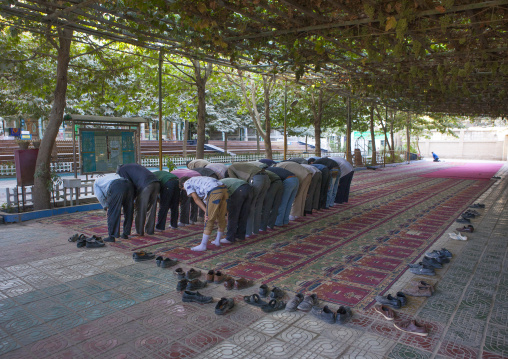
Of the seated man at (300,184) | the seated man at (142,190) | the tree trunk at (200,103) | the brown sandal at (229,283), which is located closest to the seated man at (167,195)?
the seated man at (142,190)

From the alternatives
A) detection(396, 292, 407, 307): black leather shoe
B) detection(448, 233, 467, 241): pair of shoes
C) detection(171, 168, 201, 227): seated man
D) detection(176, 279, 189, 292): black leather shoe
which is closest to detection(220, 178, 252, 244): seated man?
detection(171, 168, 201, 227): seated man

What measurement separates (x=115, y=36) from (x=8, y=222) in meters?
4.43

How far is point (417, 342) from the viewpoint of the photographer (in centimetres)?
322

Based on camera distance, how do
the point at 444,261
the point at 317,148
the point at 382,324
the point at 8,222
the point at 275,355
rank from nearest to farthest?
the point at 275,355, the point at 382,324, the point at 444,261, the point at 8,222, the point at 317,148

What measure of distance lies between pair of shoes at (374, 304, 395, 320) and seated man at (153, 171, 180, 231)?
166 inches

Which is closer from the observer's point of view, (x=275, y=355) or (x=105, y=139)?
(x=275, y=355)

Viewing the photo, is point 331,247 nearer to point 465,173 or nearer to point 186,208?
point 186,208

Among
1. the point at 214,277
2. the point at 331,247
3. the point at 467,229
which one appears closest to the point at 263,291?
the point at 214,277

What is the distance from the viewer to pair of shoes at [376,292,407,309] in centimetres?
392

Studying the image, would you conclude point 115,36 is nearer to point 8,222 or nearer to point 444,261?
point 8,222

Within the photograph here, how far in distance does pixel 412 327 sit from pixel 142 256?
3.58m

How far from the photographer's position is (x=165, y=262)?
5.10 metres

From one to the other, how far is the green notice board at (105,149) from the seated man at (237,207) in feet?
15.2

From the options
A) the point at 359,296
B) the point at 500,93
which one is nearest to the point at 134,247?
the point at 359,296
